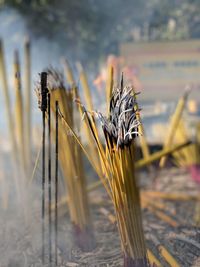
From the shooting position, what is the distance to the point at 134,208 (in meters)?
2.12

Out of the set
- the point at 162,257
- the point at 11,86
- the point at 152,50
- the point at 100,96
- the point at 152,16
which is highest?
the point at 152,16

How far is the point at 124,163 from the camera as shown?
6.73 feet

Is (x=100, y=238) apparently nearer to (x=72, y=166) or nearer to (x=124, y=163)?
(x=72, y=166)

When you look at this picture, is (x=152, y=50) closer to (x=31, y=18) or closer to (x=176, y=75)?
(x=176, y=75)

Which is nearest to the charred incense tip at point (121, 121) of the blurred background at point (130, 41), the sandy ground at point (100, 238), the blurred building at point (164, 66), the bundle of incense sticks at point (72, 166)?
the bundle of incense sticks at point (72, 166)

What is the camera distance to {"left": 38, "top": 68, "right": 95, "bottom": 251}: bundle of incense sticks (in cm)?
253

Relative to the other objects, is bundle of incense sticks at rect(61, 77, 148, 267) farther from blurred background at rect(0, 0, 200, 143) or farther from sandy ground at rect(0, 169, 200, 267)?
blurred background at rect(0, 0, 200, 143)

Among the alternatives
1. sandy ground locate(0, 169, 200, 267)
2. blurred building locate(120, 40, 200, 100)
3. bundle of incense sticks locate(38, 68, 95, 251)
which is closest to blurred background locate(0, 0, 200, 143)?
blurred building locate(120, 40, 200, 100)

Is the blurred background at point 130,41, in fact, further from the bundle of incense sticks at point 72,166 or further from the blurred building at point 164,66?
the bundle of incense sticks at point 72,166

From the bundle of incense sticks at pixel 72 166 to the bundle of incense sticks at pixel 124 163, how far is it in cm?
37

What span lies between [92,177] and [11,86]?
1548 mm

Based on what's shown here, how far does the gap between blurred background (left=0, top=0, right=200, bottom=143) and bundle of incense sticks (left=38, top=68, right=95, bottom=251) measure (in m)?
2.88

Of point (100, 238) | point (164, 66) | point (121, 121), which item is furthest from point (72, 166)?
point (164, 66)

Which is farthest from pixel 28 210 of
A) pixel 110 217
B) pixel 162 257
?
pixel 162 257
